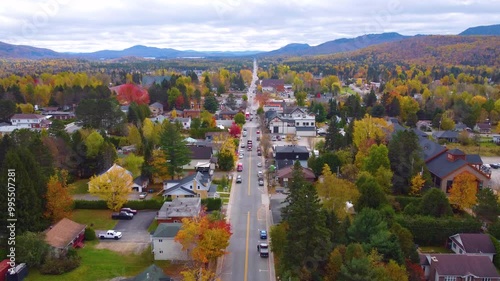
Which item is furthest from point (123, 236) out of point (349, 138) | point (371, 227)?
point (349, 138)

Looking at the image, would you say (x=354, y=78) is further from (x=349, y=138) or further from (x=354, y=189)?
(x=354, y=189)

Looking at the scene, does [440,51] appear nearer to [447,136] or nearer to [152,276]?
[447,136]

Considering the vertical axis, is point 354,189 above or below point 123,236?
above

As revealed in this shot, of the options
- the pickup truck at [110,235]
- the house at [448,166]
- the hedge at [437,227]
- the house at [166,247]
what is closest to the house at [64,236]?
the pickup truck at [110,235]

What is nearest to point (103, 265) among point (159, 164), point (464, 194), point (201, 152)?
point (159, 164)

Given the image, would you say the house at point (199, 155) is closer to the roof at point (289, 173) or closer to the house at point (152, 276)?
the roof at point (289, 173)

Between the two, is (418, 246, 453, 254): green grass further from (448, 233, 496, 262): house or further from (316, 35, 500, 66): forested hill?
(316, 35, 500, 66): forested hill
